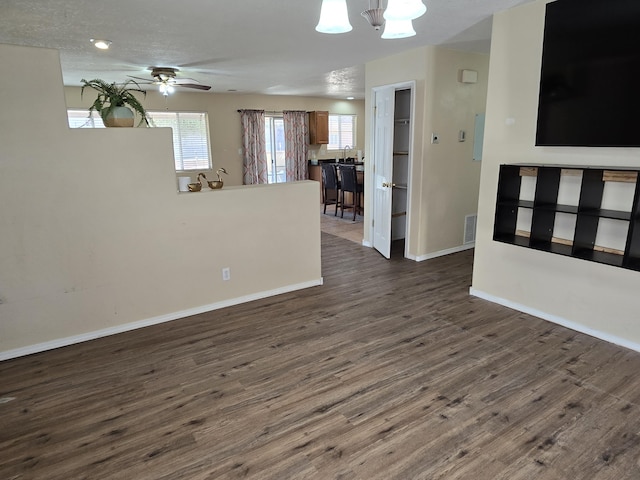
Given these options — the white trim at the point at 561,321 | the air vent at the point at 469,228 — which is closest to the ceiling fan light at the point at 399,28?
the white trim at the point at 561,321

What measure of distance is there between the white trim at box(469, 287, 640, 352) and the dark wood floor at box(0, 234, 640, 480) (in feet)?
0.22

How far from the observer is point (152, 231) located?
3178 mm

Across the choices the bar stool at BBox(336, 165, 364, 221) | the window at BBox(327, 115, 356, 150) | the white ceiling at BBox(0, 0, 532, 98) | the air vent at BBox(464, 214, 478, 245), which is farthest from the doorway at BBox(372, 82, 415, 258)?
the window at BBox(327, 115, 356, 150)

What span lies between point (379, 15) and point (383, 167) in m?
3.18

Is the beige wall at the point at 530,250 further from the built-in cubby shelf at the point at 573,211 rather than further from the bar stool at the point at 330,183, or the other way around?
the bar stool at the point at 330,183

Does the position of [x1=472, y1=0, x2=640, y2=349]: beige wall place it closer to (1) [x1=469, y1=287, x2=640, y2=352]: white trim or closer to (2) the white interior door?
(1) [x1=469, y1=287, x2=640, y2=352]: white trim

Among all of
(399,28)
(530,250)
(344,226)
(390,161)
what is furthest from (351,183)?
(399,28)

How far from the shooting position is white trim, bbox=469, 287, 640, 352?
284cm

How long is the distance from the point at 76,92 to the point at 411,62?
6.25 m

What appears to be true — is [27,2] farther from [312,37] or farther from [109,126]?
[312,37]

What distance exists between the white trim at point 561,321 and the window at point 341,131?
721 centimetres

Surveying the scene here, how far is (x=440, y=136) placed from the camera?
463 centimetres

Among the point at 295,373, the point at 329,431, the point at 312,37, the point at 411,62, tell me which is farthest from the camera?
the point at 411,62

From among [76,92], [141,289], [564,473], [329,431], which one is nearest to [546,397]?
[564,473]
